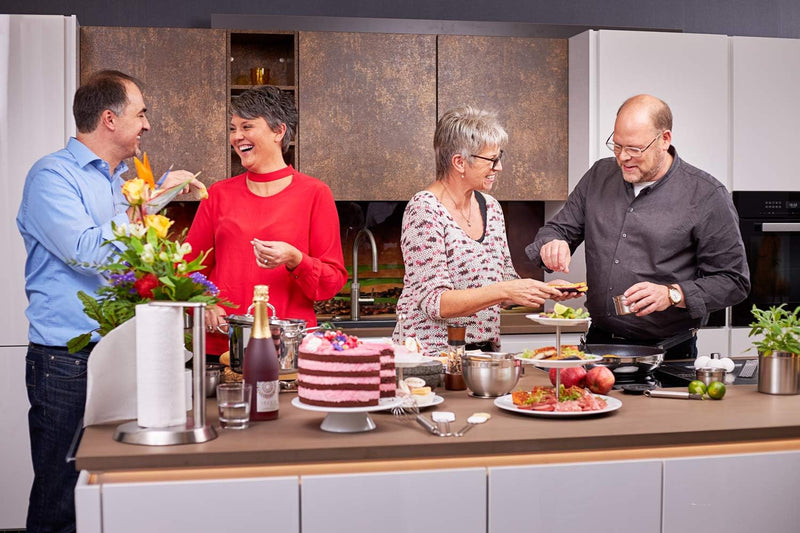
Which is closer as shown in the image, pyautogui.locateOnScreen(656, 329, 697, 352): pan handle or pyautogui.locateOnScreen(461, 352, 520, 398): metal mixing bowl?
pyautogui.locateOnScreen(461, 352, 520, 398): metal mixing bowl

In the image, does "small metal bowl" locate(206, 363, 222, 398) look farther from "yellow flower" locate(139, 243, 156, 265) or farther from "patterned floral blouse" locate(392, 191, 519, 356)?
"patterned floral blouse" locate(392, 191, 519, 356)

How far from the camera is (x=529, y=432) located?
6.15 ft

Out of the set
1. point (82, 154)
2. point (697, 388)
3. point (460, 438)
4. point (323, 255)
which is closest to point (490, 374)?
point (460, 438)

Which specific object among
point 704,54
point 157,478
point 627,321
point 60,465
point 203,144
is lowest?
point 60,465

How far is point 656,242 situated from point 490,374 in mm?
1043

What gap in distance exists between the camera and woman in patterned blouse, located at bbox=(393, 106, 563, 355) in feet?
8.68

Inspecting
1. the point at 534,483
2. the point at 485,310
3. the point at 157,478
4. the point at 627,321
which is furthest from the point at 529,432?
the point at 627,321

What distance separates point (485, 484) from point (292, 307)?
4.20 feet

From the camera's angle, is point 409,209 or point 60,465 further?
point 409,209

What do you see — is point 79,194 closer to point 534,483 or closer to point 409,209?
point 409,209

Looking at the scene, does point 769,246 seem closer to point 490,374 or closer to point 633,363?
point 633,363

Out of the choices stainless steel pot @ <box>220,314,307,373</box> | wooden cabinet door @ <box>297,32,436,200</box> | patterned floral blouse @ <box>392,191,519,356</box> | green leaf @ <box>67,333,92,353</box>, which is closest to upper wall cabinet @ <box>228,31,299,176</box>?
wooden cabinet door @ <box>297,32,436,200</box>

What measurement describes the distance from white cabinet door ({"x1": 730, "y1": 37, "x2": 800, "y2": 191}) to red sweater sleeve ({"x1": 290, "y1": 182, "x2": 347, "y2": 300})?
2362 millimetres

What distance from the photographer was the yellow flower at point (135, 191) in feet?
6.38
